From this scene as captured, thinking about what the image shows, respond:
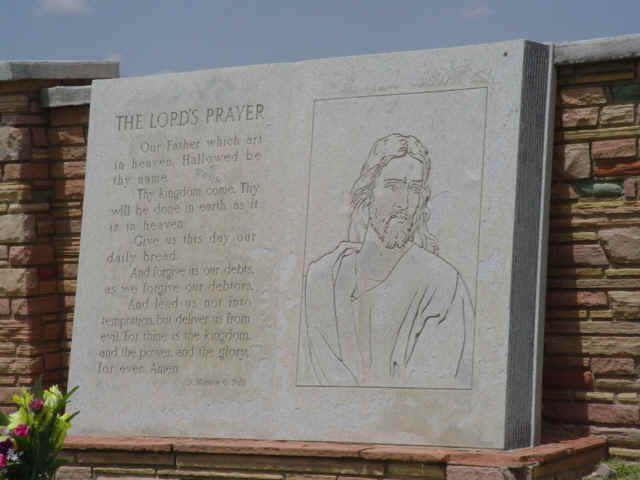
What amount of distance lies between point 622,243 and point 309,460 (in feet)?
7.37

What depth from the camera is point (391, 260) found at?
22.9ft

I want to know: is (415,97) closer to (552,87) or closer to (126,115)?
(552,87)

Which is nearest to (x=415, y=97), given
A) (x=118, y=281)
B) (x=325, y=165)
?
(x=325, y=165)

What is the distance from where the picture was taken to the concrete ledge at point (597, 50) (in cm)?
688

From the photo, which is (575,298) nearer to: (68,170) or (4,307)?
(68,170)

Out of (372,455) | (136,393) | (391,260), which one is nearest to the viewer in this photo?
(372,455)

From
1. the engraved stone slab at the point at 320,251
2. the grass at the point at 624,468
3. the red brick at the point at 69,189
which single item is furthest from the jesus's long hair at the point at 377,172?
the red brick at the point at 69,189

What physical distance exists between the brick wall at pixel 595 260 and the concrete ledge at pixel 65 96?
3.43 metres

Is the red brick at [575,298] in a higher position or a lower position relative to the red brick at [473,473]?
higher

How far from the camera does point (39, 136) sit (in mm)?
8633

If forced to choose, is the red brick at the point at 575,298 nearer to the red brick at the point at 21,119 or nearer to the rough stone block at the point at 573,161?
the rough stone block at the point at 573,161

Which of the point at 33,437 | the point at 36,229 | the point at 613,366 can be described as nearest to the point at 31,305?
the point at 36,229

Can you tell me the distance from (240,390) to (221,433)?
0.94 ft

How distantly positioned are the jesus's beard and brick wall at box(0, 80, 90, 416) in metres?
2.65
